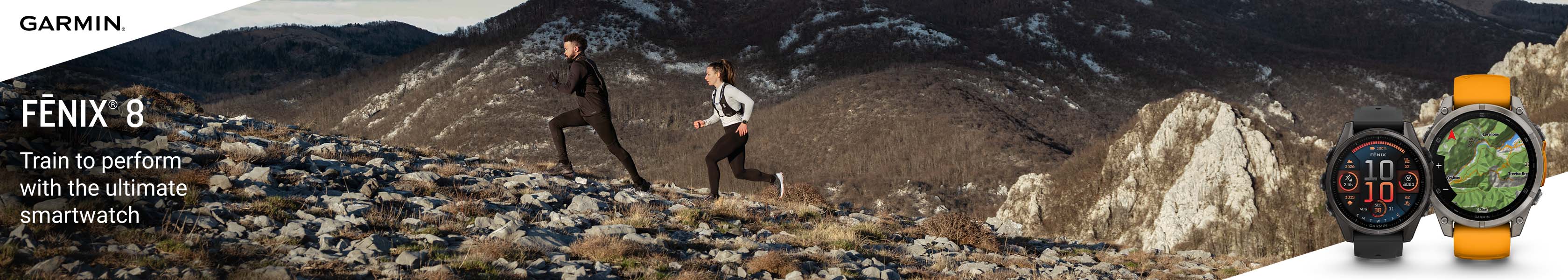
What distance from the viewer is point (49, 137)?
51.4 ft

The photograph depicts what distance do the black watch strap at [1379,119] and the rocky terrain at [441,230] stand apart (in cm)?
537

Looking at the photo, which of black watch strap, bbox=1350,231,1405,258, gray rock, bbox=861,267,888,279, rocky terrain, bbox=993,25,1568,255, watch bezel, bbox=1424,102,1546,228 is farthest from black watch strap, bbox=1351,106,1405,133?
rocky terrain, bbox=993,25,1568,255

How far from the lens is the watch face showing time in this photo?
8.04 m

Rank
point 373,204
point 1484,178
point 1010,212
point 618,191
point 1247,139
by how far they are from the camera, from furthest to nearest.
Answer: point 1010,212, point 1247,139, point 618,191, point 373,204, point 1484,178

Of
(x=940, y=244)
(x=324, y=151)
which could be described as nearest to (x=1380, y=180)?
(x=940, y=244)

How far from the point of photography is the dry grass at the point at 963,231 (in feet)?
54.5

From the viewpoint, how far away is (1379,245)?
860 centimetres

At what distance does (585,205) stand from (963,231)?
20.5 feet

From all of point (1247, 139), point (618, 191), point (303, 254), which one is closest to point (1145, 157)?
point (1247, 139)

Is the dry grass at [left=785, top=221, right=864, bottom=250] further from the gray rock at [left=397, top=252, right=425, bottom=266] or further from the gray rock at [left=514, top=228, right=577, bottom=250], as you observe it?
the gray rock at [left=397, top=252, right=425, bottom=266]

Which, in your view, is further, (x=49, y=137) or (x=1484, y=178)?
(x=49, y=137)

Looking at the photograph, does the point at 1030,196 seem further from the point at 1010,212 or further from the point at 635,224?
the point at 635,224

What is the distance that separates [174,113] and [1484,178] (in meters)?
22.6

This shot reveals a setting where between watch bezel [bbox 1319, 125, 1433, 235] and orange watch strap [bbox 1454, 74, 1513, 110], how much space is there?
1.82 ft
